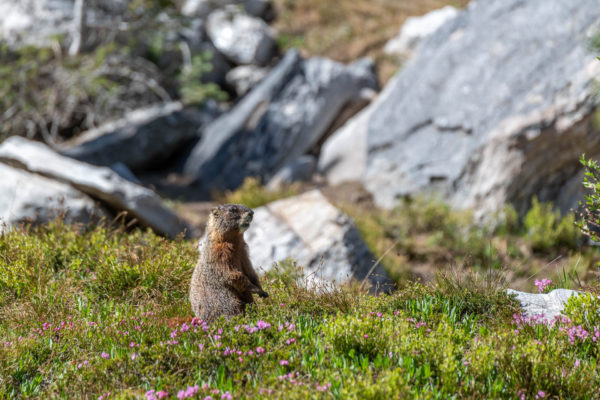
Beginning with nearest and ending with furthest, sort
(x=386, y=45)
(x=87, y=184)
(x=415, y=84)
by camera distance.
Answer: (x=87, y=184) → (x=415, y=84) → (x=386, y=45)

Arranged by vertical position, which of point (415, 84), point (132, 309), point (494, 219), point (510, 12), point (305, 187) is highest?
point (510, 12)

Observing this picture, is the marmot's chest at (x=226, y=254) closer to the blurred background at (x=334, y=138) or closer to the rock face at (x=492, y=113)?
the blurred background at (x=334, y=138)

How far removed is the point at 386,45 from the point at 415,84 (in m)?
7.43

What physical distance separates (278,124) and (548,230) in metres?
7.85

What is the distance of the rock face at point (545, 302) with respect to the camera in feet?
14.5

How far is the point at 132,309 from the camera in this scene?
477 centimetres

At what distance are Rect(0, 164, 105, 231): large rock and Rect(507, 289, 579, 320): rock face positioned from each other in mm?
5506

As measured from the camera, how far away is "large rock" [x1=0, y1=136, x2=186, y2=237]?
799cm

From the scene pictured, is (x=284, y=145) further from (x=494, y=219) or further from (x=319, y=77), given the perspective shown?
(x=494, y=219)

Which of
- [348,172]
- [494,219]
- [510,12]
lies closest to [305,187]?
[348,172]

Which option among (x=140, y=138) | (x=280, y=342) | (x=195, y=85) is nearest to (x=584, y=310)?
(x=280, y=342)

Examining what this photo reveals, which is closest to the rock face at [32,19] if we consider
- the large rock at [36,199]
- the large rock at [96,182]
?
the large rock at [96,182]

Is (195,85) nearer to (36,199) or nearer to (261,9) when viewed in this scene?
(261,9)

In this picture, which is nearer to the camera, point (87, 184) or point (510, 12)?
point (87, 184)
